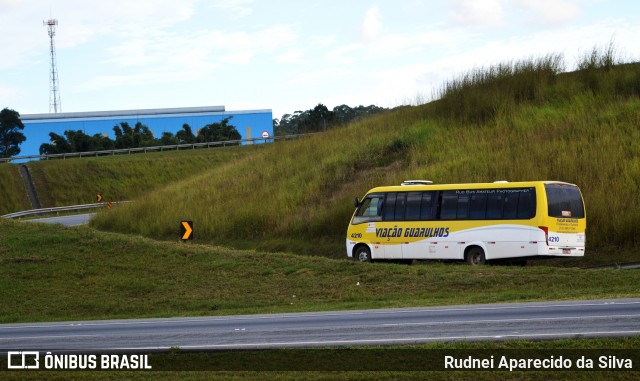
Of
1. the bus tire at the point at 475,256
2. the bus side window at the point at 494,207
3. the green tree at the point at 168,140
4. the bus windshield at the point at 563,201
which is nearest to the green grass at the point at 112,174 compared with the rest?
the green tree at the point at 168,140

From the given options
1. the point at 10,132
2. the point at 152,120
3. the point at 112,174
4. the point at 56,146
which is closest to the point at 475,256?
the point at 112,174

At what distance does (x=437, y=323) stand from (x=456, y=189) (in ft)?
51.0

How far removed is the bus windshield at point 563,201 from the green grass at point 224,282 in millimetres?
3182

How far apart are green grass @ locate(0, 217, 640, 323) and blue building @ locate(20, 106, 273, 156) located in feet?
202

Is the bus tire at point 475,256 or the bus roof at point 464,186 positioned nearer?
the bus roof at point 464,186

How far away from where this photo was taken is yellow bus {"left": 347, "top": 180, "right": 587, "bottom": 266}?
2911cm

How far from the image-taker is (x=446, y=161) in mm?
42000

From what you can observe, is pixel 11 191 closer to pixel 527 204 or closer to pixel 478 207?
pixel 478 207

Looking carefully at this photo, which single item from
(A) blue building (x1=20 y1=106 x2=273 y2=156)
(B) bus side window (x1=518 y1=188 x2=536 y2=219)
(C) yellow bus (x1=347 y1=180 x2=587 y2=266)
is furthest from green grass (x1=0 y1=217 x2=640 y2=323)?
(A) blue building (x1=20 y1=106 x2=273 y2=156)

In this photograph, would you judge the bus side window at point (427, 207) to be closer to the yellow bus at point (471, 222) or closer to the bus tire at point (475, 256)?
the yellow bus at point (471, 222)

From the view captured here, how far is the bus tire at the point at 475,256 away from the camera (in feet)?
99.7

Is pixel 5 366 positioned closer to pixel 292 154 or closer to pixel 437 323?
pixel 437 323

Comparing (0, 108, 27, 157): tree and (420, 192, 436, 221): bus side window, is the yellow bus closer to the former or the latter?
(420, 192, 436, 221): bus side window

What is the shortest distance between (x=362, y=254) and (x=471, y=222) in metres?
4.91
